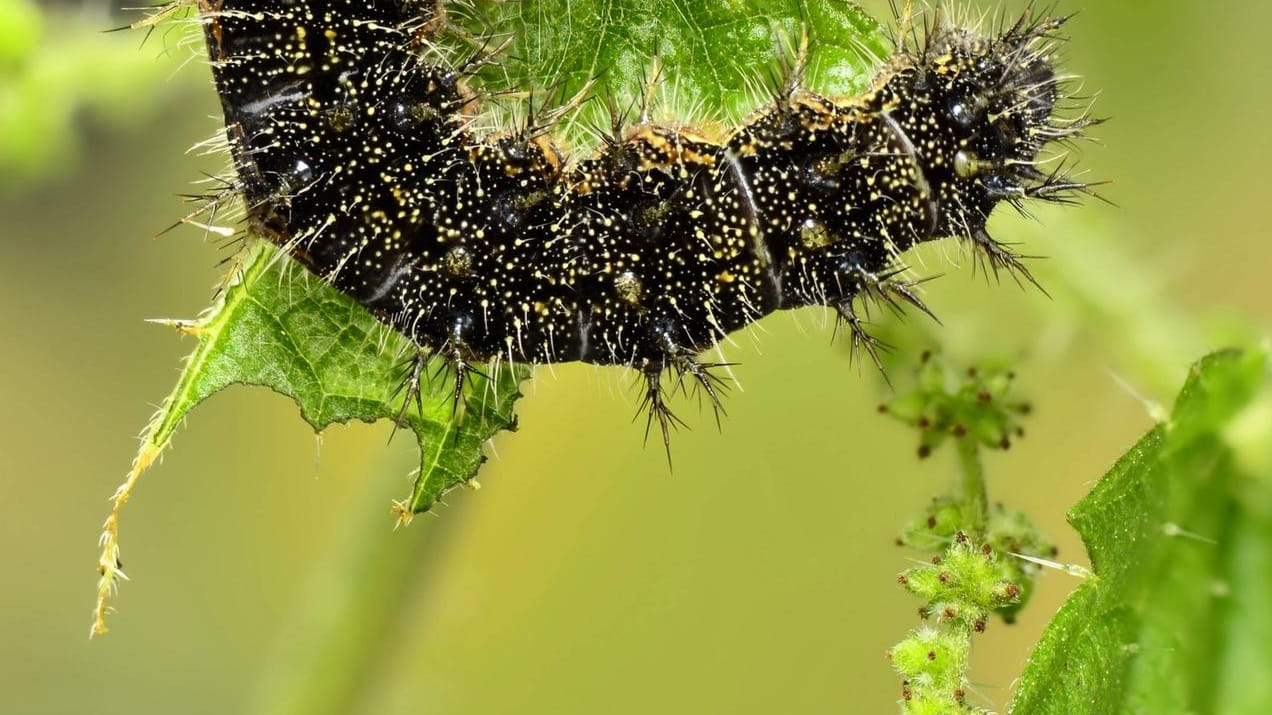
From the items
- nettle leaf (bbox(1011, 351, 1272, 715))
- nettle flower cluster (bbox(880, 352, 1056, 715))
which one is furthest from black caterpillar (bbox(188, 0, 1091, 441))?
nettle leaf (bbox(1011, 351, 1272, 715))

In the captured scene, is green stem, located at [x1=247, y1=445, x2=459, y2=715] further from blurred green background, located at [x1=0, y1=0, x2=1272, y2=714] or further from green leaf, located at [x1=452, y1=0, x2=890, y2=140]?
green leaf, located at [x1=452, y1=0, x2=890, y2=140]

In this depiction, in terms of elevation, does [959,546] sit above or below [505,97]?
below

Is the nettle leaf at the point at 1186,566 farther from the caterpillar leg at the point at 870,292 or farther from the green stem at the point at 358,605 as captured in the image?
the green stem at the point at 358,605

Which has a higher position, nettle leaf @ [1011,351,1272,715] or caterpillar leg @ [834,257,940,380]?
caterpillar leg @ [834,257,940,380]

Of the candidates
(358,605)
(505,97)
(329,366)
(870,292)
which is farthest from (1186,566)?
(358,605)

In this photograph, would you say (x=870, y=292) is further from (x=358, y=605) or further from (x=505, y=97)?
(x=358, y=605)
